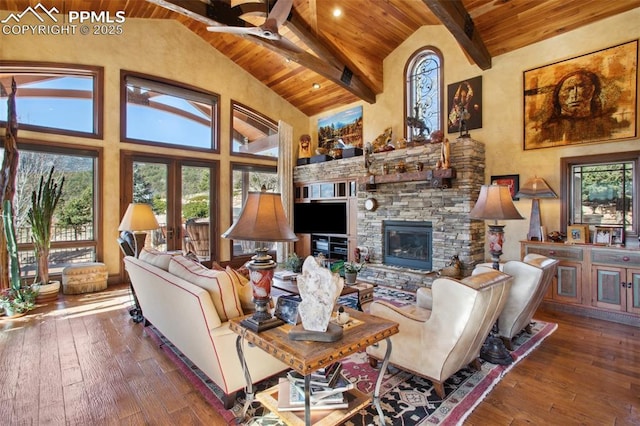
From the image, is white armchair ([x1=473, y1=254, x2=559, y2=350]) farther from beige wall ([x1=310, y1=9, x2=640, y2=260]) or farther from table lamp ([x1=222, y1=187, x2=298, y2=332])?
beige wall ([x1=310, y1=9, x2=640, y2=260])

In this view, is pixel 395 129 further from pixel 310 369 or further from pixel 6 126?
pixel 6 126

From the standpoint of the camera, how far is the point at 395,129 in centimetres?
677

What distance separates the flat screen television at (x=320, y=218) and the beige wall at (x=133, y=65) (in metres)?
1.84

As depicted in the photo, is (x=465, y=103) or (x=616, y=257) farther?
(x=465, y=103)

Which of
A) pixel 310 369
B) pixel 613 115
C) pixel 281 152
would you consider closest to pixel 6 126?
pixel 281 152

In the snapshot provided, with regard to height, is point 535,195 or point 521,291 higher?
point 535,195

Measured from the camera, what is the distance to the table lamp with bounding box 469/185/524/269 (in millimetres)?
2994

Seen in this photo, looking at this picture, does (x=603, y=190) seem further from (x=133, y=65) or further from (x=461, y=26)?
(x=133, y=65)

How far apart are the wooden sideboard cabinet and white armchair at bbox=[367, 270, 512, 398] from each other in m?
2.55

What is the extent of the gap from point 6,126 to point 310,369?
249 inches

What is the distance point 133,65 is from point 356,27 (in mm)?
4264

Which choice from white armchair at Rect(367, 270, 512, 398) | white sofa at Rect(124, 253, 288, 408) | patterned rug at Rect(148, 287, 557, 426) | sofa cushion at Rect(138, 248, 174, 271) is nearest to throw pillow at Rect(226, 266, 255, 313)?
white sofa at Rect(124, 253, 288, 408)

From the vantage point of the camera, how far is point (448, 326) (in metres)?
2.27

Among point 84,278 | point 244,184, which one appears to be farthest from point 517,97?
point 84,278
